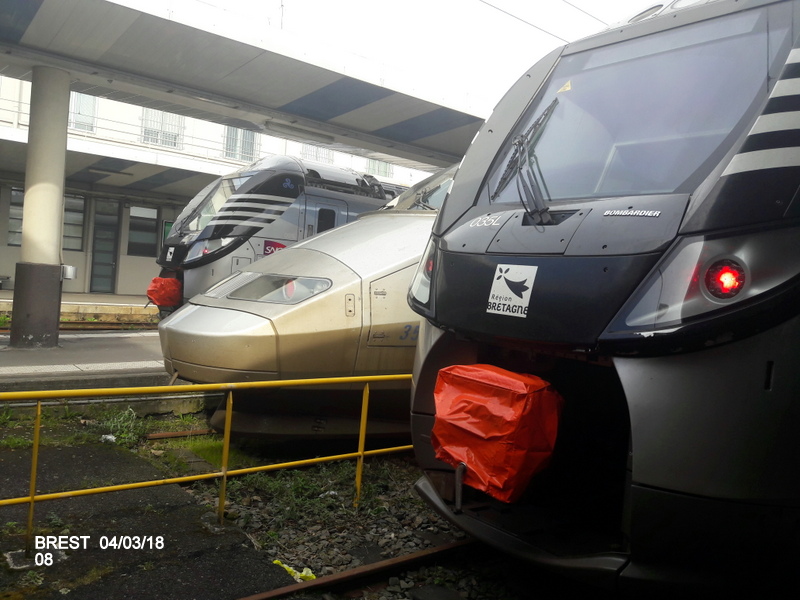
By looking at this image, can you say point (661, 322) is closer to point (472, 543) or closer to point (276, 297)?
point (472, 543)

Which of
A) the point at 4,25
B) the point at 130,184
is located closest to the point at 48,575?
the point at 4,25

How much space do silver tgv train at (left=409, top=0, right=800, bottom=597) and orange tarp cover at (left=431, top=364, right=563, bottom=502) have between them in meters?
0.02

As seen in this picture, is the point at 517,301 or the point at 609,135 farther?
the point at 609,135

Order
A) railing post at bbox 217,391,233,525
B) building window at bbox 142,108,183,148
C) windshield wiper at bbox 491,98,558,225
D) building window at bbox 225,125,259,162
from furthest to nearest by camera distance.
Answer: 1. building window at bbox 225,125,259,162
2. building window at bbox 142,108,183,148
3. railing post at bbox 217,391,233,525
4. windshield wiper at bbox 491,98,558,225

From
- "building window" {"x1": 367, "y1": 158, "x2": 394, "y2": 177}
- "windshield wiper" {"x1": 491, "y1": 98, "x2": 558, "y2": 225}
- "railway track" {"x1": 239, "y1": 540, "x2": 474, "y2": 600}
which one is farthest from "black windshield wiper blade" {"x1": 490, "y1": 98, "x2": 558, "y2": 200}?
"building window" {"x1": 367, "y1": 158, "x2": 394, "y2": 177}

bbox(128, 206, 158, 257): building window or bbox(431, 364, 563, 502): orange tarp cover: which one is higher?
bbox(128, 206, 158, 257): building window

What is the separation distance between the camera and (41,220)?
9453 millimetres

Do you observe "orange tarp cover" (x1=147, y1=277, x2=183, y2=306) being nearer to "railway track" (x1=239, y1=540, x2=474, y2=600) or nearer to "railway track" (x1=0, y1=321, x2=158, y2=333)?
"railway track" (x1=0, y1=321, x2=158, y2=333)

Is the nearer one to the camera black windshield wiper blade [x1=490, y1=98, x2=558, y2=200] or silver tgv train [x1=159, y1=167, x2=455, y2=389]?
black windshield wiper blade [x1=490, y1=98, x2=558, y2=200]

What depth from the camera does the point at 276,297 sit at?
5.22 m

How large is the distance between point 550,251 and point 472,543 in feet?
6.26

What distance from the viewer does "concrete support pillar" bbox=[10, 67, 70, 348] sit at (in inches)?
369

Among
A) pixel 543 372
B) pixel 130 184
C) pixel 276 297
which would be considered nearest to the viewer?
pixel 543 372

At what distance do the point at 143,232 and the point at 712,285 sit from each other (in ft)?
67.2
